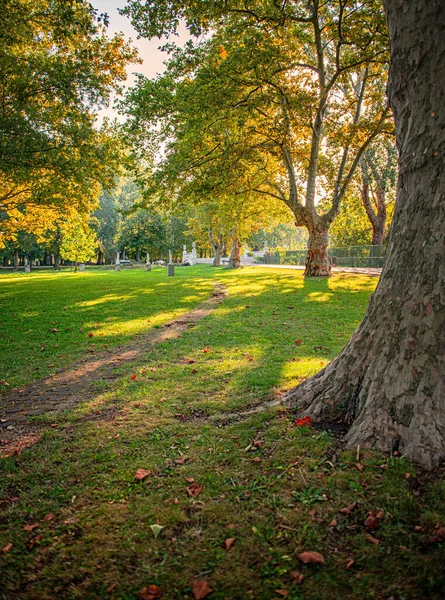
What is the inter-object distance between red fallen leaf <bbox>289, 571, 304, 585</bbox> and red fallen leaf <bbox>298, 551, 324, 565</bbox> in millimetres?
98

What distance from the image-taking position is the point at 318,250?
22438 millimetres

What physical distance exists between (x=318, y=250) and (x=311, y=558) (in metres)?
21.5

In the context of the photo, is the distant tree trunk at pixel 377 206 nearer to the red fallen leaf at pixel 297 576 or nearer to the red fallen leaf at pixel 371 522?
the red fallen leaf at pixel 371 522

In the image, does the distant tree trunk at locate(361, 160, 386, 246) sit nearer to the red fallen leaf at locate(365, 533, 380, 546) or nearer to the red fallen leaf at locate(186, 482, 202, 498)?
the red fallen leaf at locate(186, 482, 202, 498)

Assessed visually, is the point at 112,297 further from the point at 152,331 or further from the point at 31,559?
the point at 31,559

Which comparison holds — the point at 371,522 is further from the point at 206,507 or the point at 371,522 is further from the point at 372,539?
the point at 206,507

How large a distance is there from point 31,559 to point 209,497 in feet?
4.09

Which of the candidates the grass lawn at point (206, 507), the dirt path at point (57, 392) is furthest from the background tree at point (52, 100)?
the grass lawn at point (206, 507)

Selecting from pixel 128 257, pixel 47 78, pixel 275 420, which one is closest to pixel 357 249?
pixel 47 78

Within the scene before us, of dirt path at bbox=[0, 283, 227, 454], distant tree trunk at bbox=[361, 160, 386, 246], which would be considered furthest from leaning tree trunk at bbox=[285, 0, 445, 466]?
distant tree trunk at bbox=[361, 160, 386, 246]

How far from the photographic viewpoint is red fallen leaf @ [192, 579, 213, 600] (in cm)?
197

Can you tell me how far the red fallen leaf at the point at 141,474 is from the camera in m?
3.06

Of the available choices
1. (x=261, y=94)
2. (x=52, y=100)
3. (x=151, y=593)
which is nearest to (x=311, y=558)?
(x=151, y=593)

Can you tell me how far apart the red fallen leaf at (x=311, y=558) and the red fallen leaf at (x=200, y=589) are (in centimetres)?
59
